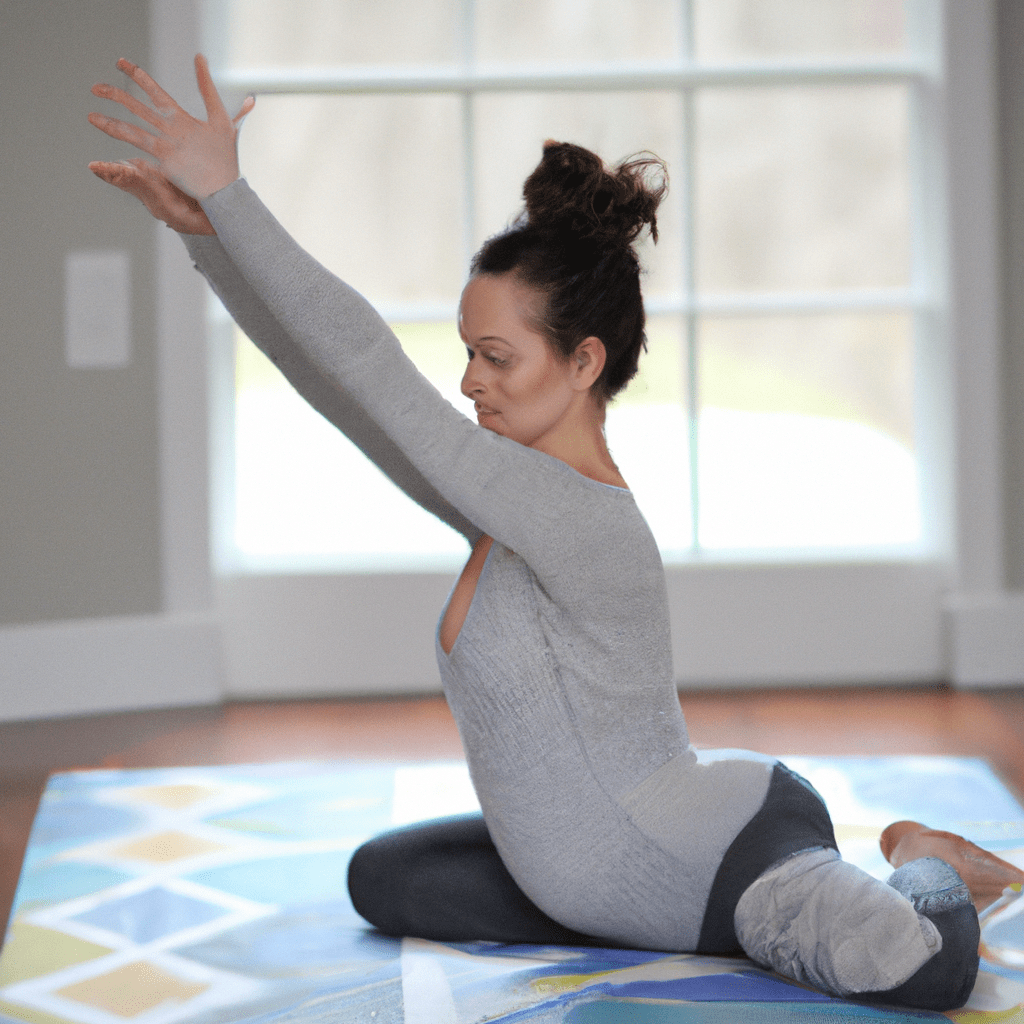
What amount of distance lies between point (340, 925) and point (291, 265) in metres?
→ 0.93

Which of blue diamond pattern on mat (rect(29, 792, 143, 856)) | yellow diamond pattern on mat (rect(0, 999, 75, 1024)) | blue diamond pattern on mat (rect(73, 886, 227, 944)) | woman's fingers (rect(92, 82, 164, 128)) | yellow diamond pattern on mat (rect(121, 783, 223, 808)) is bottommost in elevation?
yellow diamond pattern on mat (rect(0, 999, 75, 1024))

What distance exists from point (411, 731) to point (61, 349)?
125cm

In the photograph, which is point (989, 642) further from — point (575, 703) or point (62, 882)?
point (62, 882)

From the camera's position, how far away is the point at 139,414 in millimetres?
3211

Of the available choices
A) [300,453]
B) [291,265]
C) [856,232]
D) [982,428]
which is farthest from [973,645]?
[291,265]

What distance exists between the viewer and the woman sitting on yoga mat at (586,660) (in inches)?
54.8

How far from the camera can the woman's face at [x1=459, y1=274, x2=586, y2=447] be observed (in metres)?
1.45

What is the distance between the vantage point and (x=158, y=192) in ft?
4.49

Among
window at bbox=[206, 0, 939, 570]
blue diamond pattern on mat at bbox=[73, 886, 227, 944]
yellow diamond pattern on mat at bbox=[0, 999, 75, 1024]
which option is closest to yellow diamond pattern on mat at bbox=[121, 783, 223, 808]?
blue diamond pattern on mat at bbox=[73, 886, 227, 944]

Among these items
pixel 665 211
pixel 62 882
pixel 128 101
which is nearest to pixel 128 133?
pixel 128 101

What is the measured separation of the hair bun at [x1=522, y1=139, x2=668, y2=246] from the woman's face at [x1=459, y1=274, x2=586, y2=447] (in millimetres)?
87

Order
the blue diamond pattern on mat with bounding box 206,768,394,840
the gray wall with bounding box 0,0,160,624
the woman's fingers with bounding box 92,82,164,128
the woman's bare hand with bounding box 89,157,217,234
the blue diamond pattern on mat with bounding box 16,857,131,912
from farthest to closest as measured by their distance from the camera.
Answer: the gray wall with bounding box 0,0,160,624
the blue diamond pattern on mat with bounding box 206,768,394,840
the blue diamond pattern on mat with bounding box 16,857,131,912
the woman's bare hand with bounding box 89,157,217,234
the woman's fingers with bounding box 92,82,164,128

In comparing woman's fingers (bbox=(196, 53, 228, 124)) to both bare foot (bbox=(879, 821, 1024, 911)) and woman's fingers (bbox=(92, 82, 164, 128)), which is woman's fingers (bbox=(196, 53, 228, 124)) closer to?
woman's fingers (bbox=(92, 82, 164, 128))

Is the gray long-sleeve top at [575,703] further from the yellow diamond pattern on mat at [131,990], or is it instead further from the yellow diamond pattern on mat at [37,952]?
the yellow diamond pattern on mat at [37,952]
